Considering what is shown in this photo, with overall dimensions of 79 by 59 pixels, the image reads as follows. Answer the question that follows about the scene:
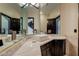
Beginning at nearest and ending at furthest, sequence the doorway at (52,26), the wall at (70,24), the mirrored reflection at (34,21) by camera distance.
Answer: the mirrored reflection at (34,21) < the doorway at (52,26) < the wall at (70,24)

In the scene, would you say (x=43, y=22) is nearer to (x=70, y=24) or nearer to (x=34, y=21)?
(x=34, y=21)

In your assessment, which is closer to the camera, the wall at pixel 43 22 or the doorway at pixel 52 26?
the doorway at pixel 52 26

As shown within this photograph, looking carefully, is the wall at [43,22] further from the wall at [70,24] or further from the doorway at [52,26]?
the wall at [70,24]

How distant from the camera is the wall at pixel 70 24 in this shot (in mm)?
2808

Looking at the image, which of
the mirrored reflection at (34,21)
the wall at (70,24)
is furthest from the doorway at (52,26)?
the wall at (70,24)

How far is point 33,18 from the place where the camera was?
2395 mm

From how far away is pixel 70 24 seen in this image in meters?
2.91

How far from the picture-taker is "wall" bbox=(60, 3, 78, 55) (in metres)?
2.81

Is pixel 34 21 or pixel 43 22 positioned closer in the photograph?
pixel 34 21

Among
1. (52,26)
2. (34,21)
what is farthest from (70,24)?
(34,21)

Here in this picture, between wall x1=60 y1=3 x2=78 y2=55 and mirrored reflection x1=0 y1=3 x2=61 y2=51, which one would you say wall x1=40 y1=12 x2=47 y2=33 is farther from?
wall x1=60 y1=3 x2=78 y2=55

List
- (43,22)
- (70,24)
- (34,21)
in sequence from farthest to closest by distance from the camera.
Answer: (70,24) < (43,22) < (34,21)

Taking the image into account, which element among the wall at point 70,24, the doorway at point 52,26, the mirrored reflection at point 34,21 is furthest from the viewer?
the wall at point 70,24

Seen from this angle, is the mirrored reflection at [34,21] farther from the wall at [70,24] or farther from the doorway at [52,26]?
the wall at [70,24]
